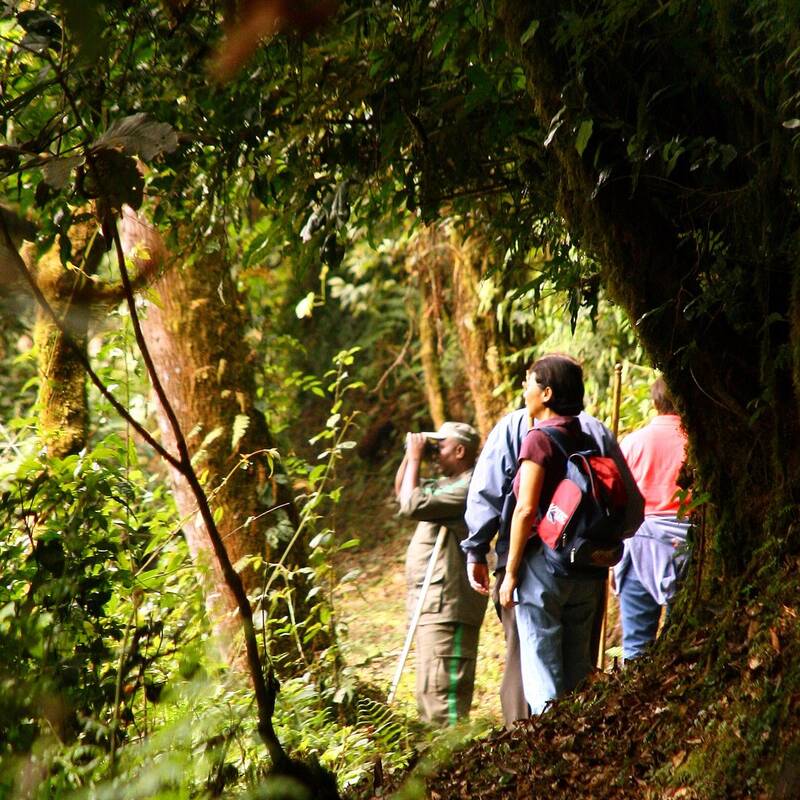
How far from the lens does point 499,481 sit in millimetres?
4988

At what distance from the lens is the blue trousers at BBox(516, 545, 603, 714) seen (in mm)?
4668

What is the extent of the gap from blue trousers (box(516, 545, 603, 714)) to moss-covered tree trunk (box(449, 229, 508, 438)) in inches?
166

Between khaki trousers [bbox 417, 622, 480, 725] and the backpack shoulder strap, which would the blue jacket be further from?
khaki trousers [bbox 417, 622, 480, 725]

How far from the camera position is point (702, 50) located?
302cm

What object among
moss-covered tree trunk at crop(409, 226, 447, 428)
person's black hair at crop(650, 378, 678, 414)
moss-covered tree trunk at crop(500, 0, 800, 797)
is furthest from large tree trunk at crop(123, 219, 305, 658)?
moss-covered tree trunk at crop(500, 0, 800, 797)

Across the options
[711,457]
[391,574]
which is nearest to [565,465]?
[711,457]

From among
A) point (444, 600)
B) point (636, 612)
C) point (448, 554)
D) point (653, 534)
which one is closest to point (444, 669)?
point (444, 600)

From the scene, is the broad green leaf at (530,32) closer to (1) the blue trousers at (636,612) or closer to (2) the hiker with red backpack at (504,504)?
(2) the hiker with red backpack at (504,504)

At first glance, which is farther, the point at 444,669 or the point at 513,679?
the point at 444,669

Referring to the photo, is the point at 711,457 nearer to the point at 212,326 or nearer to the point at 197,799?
the point at 197,799

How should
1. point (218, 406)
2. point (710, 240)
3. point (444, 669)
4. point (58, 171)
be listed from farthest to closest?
point (218, 406) < point (444, 669) < point (710, 240) < point (58, 171)

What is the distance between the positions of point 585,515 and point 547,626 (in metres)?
0.63

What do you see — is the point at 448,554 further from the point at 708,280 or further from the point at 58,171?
the point at 58,171

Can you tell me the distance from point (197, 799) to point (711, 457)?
6.75ft
